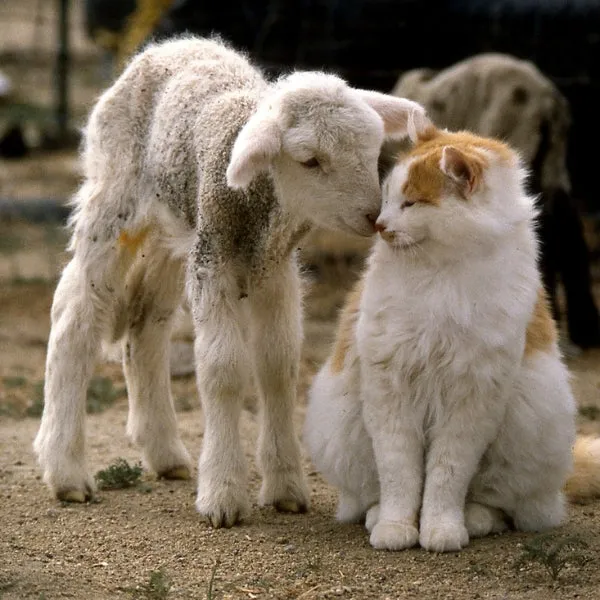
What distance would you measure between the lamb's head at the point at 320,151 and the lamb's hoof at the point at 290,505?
1339 millimetres

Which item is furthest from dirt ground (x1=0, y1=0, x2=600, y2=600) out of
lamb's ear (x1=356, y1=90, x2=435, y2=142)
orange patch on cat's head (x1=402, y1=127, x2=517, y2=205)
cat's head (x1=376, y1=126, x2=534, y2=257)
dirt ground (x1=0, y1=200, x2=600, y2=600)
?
lamb's ear (x1=356, y1=90, x2=435, y2=142)

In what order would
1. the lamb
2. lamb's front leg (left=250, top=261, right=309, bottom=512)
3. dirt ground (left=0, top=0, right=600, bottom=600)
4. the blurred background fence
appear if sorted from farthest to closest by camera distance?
the blurred background fence
lamb's front leg (left=250, top=261, right=309, bottom=512)
the lamb
dirt ground (left=0, top=0, right=600, bottom=600)

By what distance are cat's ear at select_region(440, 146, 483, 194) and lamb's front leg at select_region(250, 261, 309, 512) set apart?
1041 millimetres

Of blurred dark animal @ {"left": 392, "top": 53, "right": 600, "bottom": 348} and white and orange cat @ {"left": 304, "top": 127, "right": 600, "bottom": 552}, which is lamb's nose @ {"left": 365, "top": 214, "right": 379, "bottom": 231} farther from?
blurred dark animal @ {"left": 392, "top": 53, "right": 600, "bottom": 348}

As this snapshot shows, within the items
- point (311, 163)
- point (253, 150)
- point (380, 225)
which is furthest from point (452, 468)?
point (253, 150)

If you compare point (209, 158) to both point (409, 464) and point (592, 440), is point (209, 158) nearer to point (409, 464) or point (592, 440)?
point (409, 464)

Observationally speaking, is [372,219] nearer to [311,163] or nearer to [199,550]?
[311,163]

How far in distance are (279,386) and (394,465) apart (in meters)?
0.89

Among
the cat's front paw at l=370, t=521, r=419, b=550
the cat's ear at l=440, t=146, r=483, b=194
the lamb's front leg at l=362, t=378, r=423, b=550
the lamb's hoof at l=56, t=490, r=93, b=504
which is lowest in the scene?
the lamb's hoof at l=56, t=490, r=93, b=504

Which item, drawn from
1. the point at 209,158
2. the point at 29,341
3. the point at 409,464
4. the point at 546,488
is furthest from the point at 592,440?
the point at 29,341

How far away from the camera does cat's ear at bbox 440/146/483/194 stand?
4.82 metres

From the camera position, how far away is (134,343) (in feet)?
20.7

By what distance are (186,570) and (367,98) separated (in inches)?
81.1

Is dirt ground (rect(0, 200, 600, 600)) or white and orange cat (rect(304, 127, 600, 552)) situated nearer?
dirt ground (rect(0, 200, 600, 600))
